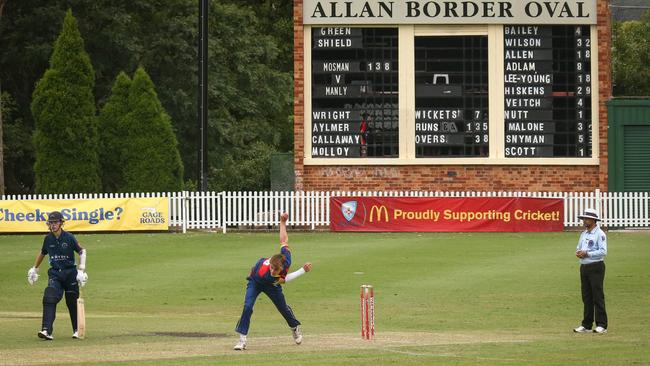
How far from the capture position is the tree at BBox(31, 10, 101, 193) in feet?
136

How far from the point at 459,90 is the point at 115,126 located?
43.6 ft

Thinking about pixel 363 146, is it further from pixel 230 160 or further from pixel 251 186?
pixel 230 160

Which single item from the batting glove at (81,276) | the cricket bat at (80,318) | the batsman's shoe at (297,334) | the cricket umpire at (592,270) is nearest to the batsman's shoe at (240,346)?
the batsman's shoe at (297,334)

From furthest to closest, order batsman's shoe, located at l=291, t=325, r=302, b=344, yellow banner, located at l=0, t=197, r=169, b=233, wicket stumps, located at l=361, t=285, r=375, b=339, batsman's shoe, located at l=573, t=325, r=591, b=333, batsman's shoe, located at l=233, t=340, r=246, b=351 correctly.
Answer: yellow banner, located at l=0, t=197, r=169, b=233 < batsman's shoe, located at l=573, t=325, r=591, b=333 < batsman's shoe, located at l=291, t=325, r=302, b=344 < batsman's shoe, located at l=233, t=340, r=246, b=351 < wicket stumps, located at l=361, t=285, r=375, b=339

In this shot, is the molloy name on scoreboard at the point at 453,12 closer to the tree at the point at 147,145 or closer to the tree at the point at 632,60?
the tree at the point at 147,145

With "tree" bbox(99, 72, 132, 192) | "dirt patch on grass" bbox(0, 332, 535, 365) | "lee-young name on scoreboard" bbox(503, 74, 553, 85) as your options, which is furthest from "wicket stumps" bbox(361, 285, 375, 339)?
"tree" bbox(99, 72, 132, 192)

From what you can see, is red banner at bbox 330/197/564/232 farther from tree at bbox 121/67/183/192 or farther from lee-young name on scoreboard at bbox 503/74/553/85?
tree at bbox 121/67/183/192

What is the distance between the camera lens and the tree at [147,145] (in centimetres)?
4356

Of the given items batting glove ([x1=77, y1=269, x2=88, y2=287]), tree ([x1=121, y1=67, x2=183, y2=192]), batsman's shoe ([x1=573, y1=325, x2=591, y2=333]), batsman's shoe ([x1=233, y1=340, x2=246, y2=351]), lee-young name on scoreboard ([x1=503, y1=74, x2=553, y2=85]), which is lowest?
batsman's shoe ([x1=573, y1=325, x2=591, y2=333])

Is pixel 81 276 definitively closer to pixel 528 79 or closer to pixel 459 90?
pixel 459 90

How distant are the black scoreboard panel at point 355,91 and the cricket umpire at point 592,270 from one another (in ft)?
59.7

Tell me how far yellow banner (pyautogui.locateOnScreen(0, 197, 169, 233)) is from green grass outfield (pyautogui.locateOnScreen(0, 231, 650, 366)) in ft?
1.99

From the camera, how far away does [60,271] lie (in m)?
17.5

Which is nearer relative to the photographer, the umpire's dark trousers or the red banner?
the umpire's dark trousers
